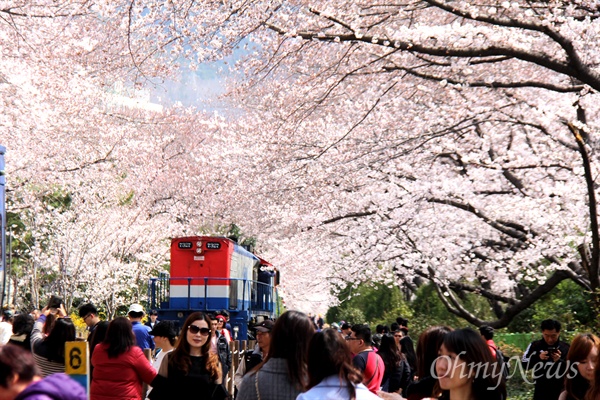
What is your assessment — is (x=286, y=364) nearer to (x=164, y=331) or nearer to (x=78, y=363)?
(x=78, y=363)

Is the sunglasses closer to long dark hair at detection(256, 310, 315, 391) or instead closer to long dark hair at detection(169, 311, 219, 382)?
long dark hair at detection(169, 311, 219, 382)

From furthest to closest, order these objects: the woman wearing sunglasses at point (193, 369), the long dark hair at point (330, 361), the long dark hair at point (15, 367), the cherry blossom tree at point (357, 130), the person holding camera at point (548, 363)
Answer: the cherry blossom tree at point (357, 130), the person holding camera at point (548, 363), the woman wearing sunglasses at point (193, 369), the long dark hair at point (330, 361), the long dark hair at point (15, 367)

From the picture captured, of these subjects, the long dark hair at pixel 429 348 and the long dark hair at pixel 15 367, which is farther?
the long dark hair at pixel 429 348

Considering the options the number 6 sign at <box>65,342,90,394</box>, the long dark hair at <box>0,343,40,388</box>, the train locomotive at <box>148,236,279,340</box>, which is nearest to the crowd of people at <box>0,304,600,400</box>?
the long dark hair at <box>0,343,40,388</box>

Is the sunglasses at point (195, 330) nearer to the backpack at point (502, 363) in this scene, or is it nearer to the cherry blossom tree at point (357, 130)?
the backpack at point (502, 363)

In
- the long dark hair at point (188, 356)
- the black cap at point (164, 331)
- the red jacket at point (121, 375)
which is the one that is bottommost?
the red jacket at point (121, 375)

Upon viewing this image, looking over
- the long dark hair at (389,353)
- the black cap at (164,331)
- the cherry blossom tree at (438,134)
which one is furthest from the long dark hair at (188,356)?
the cherry blossom tree at (438,134)

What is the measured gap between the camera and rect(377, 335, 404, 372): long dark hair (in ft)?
34.5

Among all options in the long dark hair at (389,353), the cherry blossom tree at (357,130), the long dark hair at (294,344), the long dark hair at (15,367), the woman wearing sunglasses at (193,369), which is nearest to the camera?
the long dark hair at (15,367)

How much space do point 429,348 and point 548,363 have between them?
307 cm

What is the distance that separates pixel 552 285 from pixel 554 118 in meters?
5.87

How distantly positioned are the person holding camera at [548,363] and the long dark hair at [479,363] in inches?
152

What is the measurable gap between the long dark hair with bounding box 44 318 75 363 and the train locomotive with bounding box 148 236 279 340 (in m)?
14.4

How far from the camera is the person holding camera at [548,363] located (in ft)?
29.3
